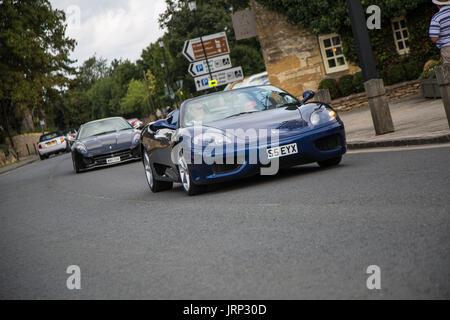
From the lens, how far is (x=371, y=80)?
10516mm

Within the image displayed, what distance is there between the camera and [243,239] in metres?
5.02

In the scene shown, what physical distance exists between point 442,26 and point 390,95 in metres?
9.10

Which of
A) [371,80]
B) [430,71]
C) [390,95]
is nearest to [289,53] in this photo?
[390,95]

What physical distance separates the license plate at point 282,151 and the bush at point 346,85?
15.2m

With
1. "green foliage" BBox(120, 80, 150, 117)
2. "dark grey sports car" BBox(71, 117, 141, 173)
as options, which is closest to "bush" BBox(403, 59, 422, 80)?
"dark grey sports car" BBox(71, 117, 141, 173)

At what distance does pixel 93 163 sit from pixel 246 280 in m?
14.3

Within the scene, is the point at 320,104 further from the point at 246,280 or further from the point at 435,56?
the point at 435,56

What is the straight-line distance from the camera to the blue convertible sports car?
7625 mm

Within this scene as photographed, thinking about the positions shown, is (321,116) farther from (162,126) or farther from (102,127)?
(102,127)

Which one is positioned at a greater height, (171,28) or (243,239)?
(171,28)

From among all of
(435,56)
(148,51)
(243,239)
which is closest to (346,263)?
(243,239)

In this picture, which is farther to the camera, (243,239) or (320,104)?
(320,104)

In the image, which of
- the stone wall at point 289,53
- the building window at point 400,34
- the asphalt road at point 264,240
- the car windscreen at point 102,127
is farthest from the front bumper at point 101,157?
the building window at point 400,34

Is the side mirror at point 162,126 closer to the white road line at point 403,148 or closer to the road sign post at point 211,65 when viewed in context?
the white road line at point 403,148
